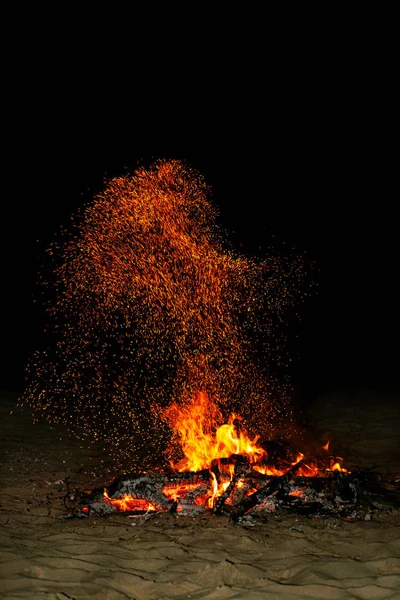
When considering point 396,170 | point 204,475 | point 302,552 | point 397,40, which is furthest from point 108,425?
point 397,40

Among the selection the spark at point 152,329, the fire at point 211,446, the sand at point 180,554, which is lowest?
the sand at point 180,554

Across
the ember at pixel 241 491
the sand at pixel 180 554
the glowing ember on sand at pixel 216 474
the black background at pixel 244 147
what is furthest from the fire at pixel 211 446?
the black background at pixel 244 147

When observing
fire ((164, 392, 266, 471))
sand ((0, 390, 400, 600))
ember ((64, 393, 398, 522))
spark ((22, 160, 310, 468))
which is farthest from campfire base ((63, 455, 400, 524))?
spark ((22, 160, 310, 468))

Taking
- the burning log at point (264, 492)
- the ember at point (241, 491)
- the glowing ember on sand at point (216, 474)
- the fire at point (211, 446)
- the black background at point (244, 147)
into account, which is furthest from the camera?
the black background at point (244, 147)

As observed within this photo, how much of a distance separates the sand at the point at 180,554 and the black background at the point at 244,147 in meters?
15.7

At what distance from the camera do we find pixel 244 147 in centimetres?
2277

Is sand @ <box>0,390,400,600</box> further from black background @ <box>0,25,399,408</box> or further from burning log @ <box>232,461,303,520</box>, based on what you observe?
black background @ <box>0,25,399,408</box>

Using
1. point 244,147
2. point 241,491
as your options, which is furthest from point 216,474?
point 244,147

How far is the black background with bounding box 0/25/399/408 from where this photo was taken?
20.9 meters

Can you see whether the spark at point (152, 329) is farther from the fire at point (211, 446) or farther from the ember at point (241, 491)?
the ember at point (241, 491)

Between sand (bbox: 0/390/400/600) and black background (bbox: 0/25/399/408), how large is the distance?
15.7 metres

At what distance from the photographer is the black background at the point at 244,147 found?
2091 centimetres

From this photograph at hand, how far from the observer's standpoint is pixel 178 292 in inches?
308

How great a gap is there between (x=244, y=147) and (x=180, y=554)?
2057 cm
